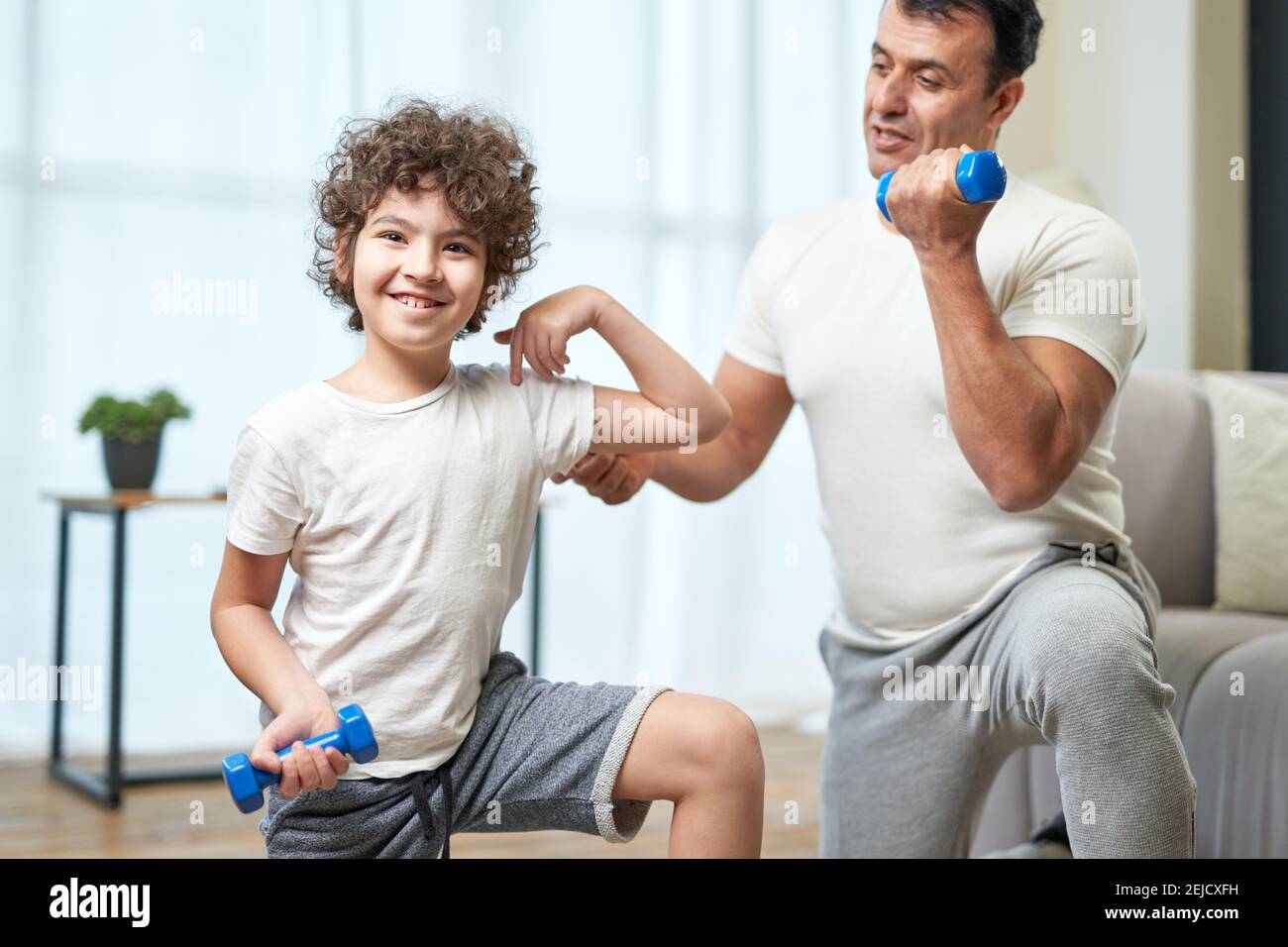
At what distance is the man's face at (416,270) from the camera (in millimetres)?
1066

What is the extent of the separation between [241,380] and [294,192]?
460 mm

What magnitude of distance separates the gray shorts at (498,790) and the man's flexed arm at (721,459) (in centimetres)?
28

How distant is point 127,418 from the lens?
2.59 m

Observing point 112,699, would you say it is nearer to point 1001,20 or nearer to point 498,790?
point 498,790

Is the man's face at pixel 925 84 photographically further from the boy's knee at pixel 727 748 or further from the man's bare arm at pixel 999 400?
the boy's knee at pixel 727 748

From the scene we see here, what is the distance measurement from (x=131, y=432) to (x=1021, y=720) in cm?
195

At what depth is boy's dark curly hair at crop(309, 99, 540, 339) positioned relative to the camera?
110 cm

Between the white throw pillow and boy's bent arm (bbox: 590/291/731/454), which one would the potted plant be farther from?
the white throw pillow

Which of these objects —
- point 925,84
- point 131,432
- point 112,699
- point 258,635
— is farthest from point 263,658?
point 131,432

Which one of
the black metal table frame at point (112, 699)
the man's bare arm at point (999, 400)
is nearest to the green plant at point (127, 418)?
the black metal table frame at point (112, 699)

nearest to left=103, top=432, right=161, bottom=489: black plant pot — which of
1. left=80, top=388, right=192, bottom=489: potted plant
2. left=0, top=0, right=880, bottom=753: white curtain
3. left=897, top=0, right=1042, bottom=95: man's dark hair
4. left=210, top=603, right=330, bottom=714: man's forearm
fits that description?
left=80, top=388, right=192, bottom=489: potted plant
